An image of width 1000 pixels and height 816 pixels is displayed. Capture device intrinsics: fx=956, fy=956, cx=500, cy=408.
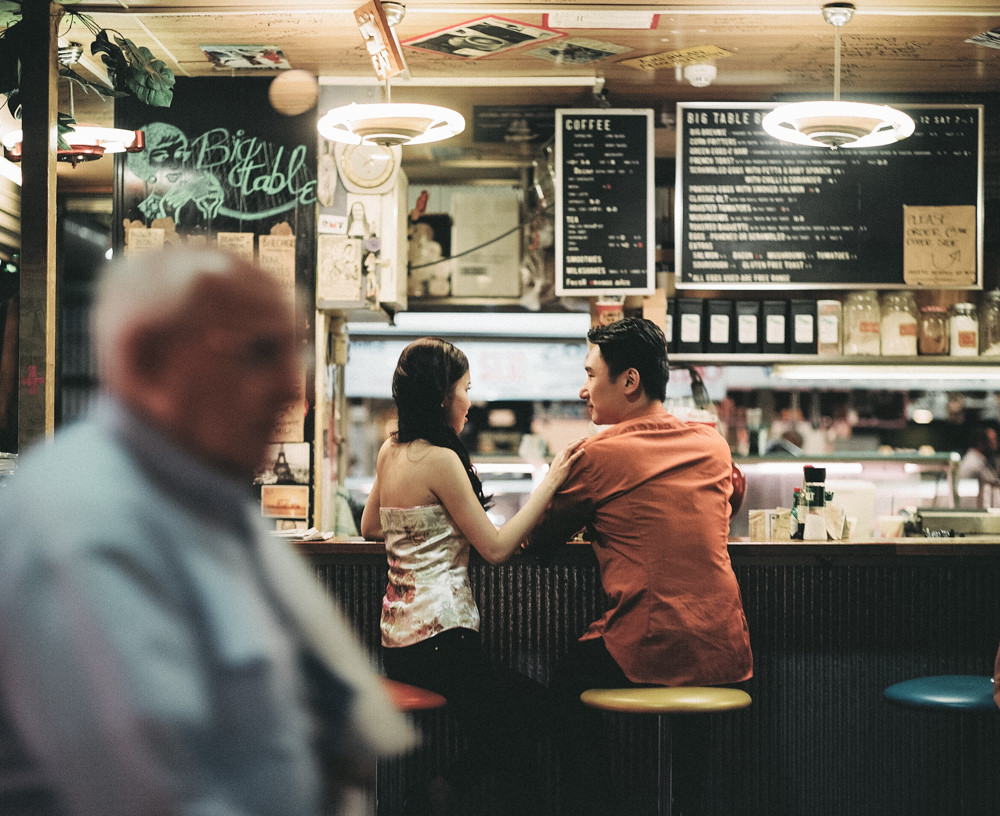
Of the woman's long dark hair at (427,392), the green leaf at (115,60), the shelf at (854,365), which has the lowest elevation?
the woman's long dark hair at (427,392)

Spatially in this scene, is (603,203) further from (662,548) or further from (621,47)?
(662,548)

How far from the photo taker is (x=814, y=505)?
326 centimetres

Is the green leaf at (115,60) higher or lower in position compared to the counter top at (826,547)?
higher

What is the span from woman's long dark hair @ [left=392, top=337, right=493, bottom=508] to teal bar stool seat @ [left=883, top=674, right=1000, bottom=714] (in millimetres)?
1282

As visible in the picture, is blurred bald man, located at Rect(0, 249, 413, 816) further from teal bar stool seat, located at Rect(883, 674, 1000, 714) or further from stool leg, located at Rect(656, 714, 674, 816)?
teal bar stool seat, located at Rect(883, 674, 1000, 714)

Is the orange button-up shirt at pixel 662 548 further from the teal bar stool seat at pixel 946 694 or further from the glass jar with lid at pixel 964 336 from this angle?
the glass jar with lid at pixel 964 336

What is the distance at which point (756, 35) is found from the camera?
3941 millimetres

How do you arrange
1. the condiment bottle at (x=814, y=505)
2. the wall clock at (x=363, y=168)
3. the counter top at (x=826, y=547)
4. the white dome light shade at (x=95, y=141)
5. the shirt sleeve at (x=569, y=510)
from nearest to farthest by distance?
the shirt sleeve at (x=569, y=510), the counter top at (x=826, y=547), the condiment bottle at (x=814, y=505), the white dome light shade at (x=95, y=141), the wall clock at (x=363, y=168)

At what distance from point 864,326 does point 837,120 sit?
1.50m

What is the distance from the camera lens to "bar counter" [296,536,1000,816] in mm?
3189

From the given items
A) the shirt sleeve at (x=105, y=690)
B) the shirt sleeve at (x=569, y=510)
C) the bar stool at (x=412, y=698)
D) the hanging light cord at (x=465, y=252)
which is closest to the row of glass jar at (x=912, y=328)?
the hanging light cord at (x=465, y=252)

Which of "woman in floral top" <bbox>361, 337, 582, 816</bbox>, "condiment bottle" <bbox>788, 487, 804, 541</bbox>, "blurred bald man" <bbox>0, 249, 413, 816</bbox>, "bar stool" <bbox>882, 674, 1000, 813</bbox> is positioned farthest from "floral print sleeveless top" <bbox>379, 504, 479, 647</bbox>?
"blurred bald man" <bbox>0, 249, 413, 816</bbox>

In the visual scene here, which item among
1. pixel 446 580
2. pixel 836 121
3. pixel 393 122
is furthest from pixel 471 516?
pixel 836 121

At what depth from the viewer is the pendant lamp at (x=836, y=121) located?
3355mm
